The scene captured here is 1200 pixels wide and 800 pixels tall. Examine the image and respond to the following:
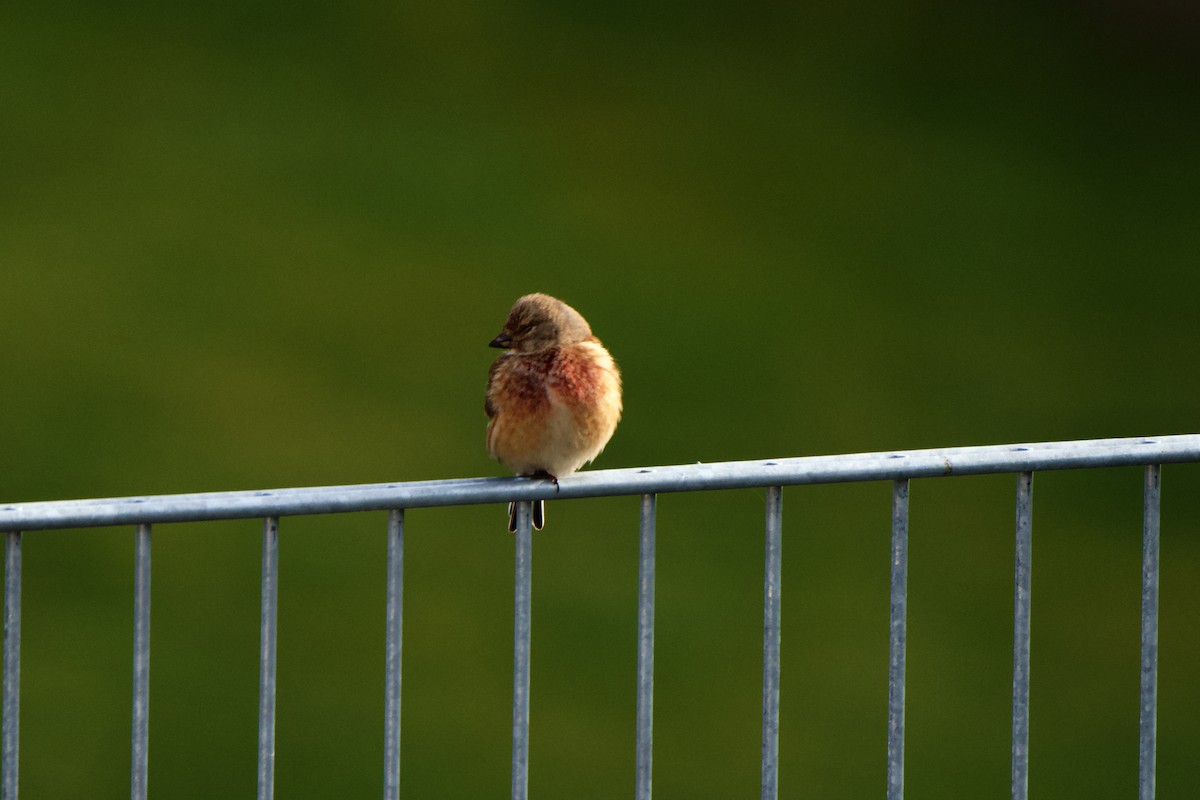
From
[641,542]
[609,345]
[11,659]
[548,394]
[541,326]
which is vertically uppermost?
[609,345]

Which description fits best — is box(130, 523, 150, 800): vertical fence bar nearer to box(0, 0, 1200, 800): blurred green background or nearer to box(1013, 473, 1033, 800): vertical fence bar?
box(1013, 473, 1033, 800): vertical fence bar

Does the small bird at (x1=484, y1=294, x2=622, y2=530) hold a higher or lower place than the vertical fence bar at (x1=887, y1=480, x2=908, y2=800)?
higher

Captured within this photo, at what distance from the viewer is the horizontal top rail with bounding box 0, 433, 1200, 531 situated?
2.62 m

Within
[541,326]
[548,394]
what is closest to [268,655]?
[548,394]

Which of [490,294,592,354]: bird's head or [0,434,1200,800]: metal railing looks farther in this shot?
[490,294,592,354]: bird's head

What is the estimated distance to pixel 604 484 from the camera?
289 centimetres

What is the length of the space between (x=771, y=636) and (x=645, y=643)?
20 centimetres

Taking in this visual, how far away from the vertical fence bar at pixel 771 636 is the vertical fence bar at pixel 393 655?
0.56 m

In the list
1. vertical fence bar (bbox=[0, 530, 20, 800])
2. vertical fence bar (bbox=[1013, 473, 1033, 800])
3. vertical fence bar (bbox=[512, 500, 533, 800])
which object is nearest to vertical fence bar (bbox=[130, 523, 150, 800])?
vertical fence bar (bbox=[0, 530, 20, 800])

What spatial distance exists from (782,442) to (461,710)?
2.63m

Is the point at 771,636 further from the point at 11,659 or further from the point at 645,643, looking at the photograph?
the point at 11,659

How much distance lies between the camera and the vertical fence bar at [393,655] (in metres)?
2.78

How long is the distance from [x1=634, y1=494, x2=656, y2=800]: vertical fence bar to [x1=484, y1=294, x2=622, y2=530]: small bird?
1189 mm

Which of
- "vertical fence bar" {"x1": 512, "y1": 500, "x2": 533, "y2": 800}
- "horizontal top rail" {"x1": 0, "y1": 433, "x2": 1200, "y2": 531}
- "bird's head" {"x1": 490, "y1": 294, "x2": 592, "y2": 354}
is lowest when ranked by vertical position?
"vertical fence bar" {"x1": 512, "y1": 500, "x2": 533, "y2": 800}
